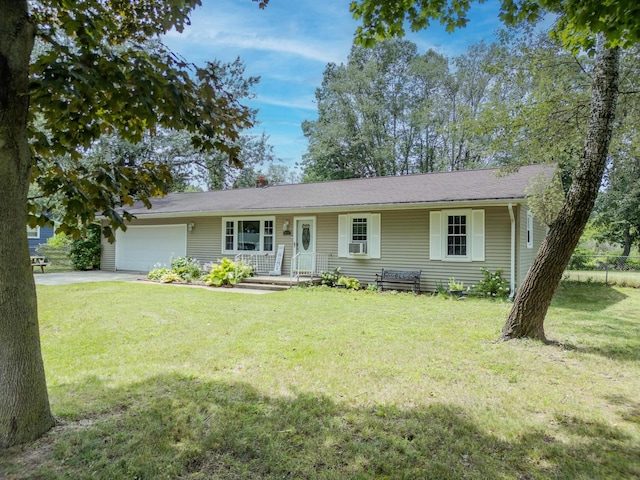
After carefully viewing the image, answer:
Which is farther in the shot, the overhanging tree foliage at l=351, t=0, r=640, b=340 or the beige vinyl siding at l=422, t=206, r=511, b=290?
the beige vinyl siding at l=422, t=206, r=511, b=290

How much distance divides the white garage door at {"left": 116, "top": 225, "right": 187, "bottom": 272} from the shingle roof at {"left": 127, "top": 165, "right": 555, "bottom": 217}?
0.92 m

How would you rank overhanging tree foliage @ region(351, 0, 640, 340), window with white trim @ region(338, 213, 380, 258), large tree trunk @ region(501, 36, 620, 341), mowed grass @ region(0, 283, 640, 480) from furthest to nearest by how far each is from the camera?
window with white trim @ region(338, 213, 380, 258), large tree trunk @ region(501, 36, 620, 341), overhanging tree foliage @ region(351, 0, 640, 340), mowed grass @ region(0, 283, 640, 480)

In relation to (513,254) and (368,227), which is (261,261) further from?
(513,254)

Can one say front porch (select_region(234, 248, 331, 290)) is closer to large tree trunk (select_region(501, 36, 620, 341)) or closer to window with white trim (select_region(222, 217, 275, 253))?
window with white trim (select_region(222, 217, 275, 253))

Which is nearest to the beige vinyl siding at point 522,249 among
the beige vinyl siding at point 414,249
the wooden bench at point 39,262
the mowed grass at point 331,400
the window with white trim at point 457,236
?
the beige vinyl siding at point 414,249

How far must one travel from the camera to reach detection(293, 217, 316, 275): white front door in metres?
13.2

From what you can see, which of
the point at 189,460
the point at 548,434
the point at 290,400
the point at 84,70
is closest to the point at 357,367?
the point at 290,400

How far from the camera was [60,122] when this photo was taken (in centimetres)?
295

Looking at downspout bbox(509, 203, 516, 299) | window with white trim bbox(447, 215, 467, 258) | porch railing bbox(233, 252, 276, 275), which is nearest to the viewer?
downspout bbox(509, 203, 516, 299)

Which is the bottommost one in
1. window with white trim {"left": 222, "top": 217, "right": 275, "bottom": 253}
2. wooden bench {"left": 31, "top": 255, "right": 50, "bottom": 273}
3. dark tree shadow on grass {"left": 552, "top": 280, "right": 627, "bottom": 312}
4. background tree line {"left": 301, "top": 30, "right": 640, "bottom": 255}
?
dark tree shadow on grass {"left": 552, "top": 280, "right": 627, "bottom": 312}

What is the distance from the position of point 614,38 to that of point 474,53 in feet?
90.6

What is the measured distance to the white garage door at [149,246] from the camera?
16109mm

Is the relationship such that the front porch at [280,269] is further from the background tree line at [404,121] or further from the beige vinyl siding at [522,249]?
the background tree line at [404,121]

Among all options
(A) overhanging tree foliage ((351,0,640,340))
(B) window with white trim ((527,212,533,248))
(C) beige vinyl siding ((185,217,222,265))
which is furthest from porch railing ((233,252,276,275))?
(A) overhanging tree foliage ((351,0,640,340))
